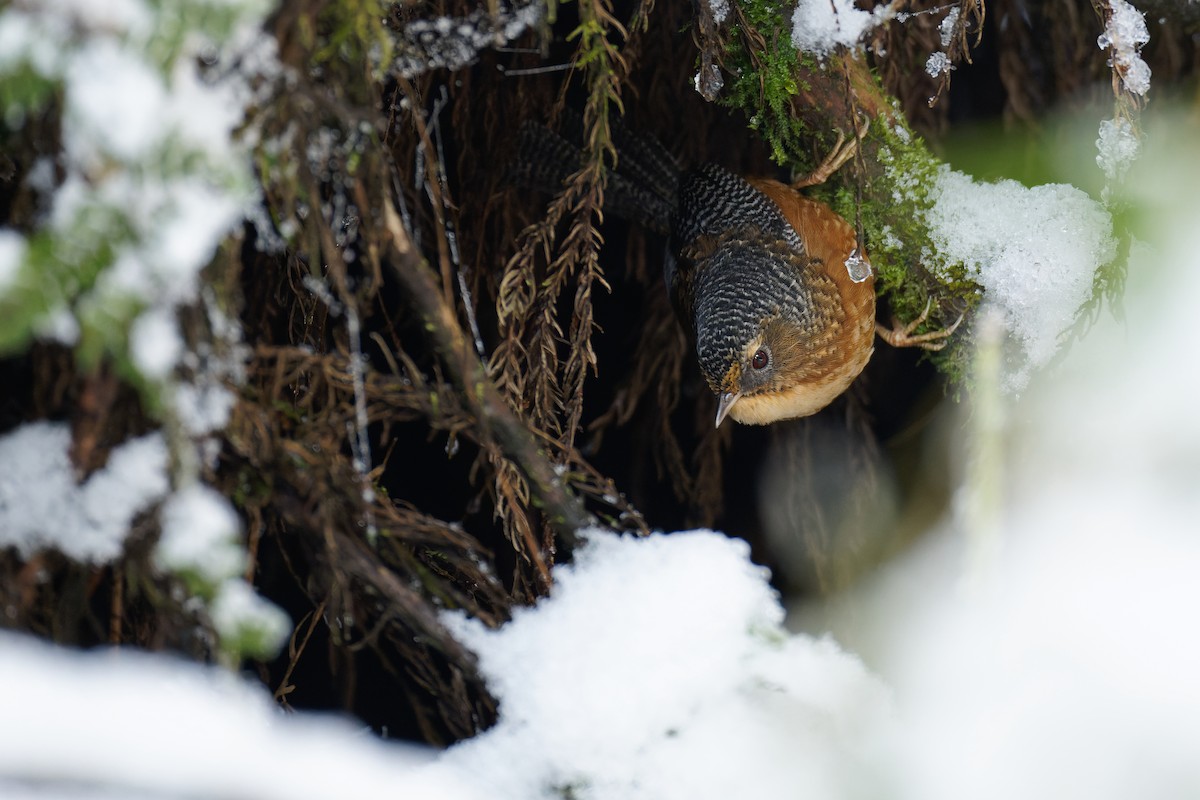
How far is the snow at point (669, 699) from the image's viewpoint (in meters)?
1.61

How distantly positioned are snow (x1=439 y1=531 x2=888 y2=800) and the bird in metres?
1.40

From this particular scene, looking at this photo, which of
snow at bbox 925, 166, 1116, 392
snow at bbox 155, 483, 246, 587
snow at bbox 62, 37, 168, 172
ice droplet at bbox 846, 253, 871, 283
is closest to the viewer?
snow at bbox 62, 37, 168, 172

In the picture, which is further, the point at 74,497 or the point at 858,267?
the point at 858,267

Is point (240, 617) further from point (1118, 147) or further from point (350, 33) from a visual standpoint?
point (1118, 147)

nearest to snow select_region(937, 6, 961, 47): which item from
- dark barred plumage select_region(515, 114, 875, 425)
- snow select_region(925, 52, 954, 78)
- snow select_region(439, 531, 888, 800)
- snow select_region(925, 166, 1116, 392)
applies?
snow select_region(925, 52, 954, 78)

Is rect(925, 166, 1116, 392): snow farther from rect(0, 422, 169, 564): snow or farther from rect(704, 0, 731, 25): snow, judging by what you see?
rect(0, 422, 169, 564): snow

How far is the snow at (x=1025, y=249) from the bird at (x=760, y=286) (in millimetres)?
394

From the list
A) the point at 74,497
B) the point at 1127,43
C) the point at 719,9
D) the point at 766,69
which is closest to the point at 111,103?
the point at 74,497

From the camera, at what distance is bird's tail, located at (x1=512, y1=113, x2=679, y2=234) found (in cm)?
281

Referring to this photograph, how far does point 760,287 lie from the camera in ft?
10.9

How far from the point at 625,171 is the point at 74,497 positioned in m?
2.31

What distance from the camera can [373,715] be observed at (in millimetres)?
2848

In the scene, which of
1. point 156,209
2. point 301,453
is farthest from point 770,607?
point 156,209

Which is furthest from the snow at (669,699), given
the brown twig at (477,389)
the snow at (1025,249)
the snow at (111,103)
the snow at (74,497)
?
the snow at (1025,249)
